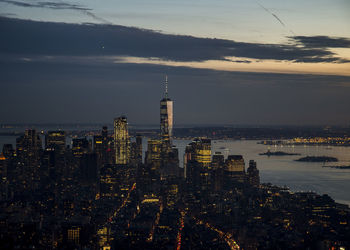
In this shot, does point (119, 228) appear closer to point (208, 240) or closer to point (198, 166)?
point (208, 240)

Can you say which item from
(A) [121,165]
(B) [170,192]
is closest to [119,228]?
(B) [170,192]

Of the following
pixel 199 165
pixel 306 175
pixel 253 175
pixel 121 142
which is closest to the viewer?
pixel 253 175

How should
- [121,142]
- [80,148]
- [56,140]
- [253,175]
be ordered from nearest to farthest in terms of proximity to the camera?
[253,175] < [80,148] < [56,140] < [121,142]

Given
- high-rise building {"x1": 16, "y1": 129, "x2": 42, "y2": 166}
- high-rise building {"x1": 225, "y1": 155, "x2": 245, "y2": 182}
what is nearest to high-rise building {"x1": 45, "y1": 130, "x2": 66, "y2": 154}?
high-rise building {"x1": 16, "y1": 129, "x2": 42, "y2": 166}

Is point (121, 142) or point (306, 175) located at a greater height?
point (121, 142)

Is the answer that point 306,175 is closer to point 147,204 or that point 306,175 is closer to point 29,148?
point 147,204

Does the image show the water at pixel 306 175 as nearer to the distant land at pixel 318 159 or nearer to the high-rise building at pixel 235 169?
the distant land at pixel 318 159

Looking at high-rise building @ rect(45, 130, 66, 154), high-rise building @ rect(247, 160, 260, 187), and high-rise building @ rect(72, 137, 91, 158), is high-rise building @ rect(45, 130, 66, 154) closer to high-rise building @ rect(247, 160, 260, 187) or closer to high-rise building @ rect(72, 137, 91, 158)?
high-rise building @ rect(72, 137, 91, 158)

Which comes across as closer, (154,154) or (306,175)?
(306,175)

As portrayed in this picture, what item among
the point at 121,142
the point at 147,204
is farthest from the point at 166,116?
the point at 147,204
